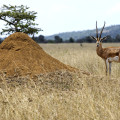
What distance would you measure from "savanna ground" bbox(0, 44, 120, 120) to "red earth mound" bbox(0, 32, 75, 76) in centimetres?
58

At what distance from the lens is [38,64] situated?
32.0ft

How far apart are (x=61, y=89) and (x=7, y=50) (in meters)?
3.82

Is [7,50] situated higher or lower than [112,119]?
higher

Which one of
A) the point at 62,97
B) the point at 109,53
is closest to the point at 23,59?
the point at 62,97

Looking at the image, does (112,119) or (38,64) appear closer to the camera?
(112,119)

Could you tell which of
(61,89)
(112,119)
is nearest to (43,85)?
(61,89)

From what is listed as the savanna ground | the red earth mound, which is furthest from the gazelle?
the red earth mound

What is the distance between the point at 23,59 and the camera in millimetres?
9891

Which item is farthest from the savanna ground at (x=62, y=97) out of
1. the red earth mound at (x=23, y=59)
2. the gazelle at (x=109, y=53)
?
the gazelle at (x=109, y=53)

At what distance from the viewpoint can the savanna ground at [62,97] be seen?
17.3 ft

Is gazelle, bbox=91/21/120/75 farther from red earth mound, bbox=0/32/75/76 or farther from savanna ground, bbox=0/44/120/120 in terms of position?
red earth mound, bbox=0/32/75/76

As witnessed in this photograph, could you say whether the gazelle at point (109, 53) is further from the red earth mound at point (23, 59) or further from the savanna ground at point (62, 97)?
the red earth mound at point (23, 59)

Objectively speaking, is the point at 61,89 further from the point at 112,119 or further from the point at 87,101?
the point at 112,119

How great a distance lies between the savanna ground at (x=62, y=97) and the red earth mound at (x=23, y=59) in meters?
0.58
